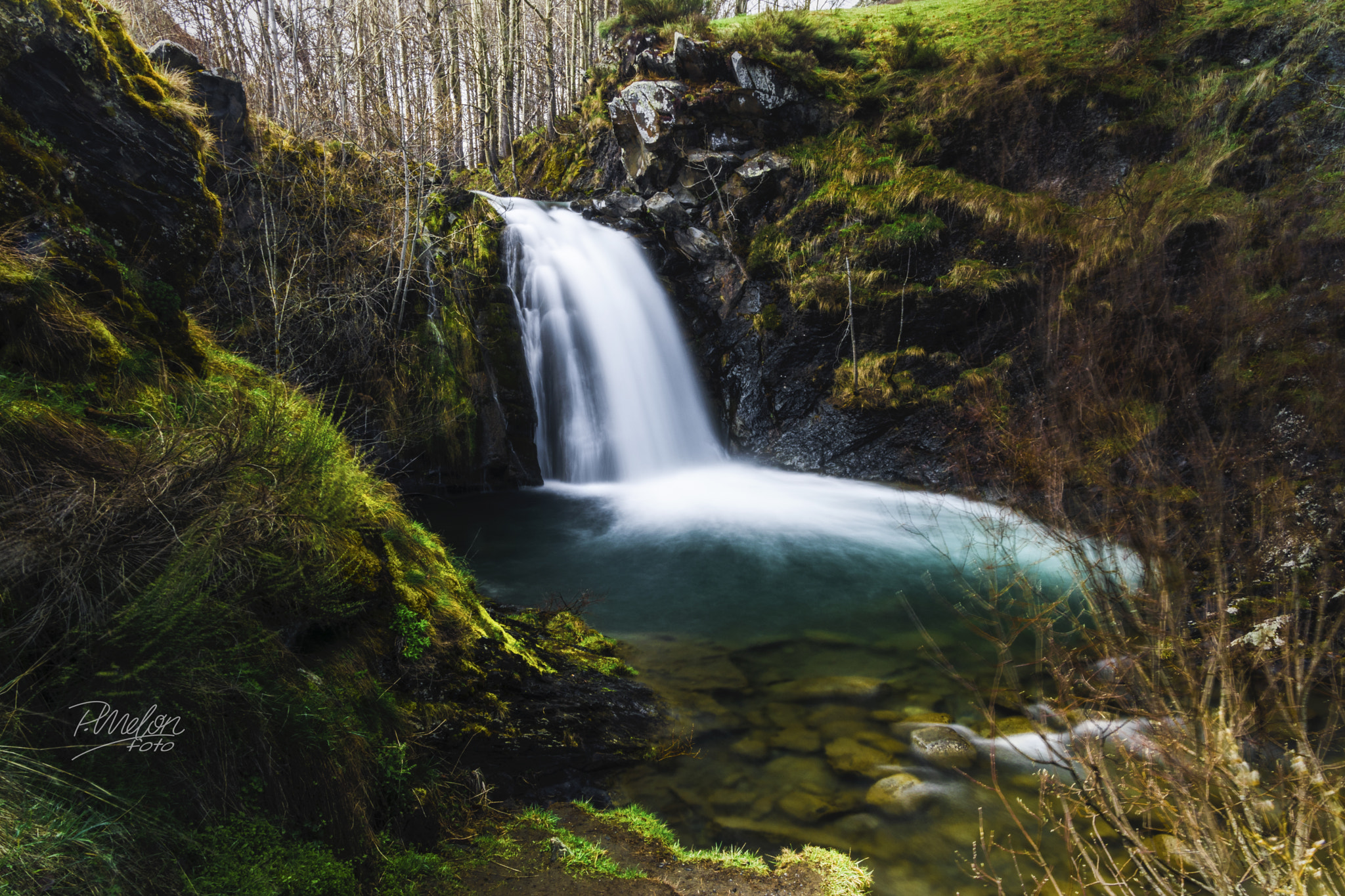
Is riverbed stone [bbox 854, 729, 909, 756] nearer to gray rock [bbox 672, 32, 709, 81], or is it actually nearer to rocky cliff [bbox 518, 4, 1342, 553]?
rocky cliff [bbox 518, 4, 1342, 553]

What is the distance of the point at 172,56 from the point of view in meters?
6.77

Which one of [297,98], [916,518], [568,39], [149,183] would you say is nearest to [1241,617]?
[916,518]

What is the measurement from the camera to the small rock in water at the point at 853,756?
157 inches

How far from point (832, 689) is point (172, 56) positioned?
9.32 meters

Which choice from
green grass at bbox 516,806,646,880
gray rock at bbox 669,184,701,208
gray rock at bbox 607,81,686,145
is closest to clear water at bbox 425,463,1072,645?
green grass at bbox 516,806,646,880

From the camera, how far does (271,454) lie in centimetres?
281

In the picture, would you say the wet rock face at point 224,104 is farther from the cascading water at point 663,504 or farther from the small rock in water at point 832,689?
the small rock in water at point 832,689

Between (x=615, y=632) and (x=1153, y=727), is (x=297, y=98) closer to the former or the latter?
(x=615, y=632)

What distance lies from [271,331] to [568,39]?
19592 mm

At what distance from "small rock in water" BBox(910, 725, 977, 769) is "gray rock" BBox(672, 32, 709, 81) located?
12.8m

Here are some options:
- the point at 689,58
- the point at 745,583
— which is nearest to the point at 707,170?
the point at 689,58
